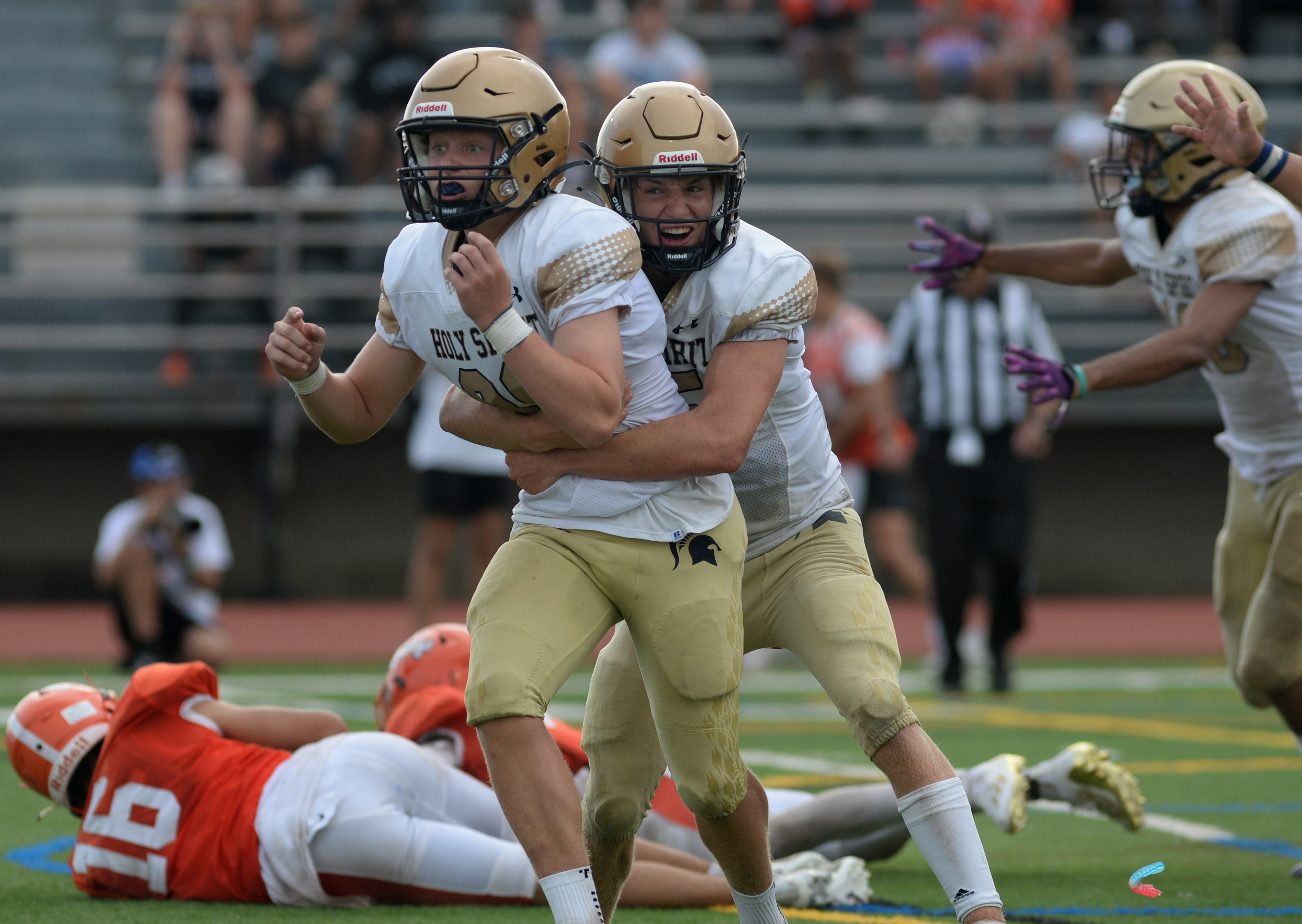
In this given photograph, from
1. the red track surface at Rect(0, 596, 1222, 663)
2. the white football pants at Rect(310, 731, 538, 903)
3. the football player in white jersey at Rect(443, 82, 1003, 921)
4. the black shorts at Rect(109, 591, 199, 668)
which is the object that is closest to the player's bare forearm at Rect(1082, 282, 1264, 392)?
the football player in white jersey at Rect(443, 82, 1003, 921)

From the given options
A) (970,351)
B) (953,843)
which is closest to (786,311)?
(953,843)

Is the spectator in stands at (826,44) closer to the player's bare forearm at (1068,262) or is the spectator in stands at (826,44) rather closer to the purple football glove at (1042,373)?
the player's bare forearm at (1068,262)

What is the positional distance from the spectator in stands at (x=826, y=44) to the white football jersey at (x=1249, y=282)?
386 inches

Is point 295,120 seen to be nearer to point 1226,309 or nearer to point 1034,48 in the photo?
point 1034,48

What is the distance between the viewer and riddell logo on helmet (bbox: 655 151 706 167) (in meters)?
3.34

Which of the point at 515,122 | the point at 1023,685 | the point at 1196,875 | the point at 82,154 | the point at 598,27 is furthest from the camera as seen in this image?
the point at 598,27

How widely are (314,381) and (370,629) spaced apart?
7.98 metres

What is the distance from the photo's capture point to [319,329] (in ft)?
11.1

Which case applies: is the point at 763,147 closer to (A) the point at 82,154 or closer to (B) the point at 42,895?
(A) the point at 82,154

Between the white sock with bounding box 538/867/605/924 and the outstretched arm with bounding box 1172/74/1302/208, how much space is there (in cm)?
230

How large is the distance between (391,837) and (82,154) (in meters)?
11.2

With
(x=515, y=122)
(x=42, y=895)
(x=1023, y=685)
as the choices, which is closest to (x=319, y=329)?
(x=515, y=122)

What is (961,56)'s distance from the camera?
14.4 metres

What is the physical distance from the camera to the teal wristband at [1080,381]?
13.8 ft
